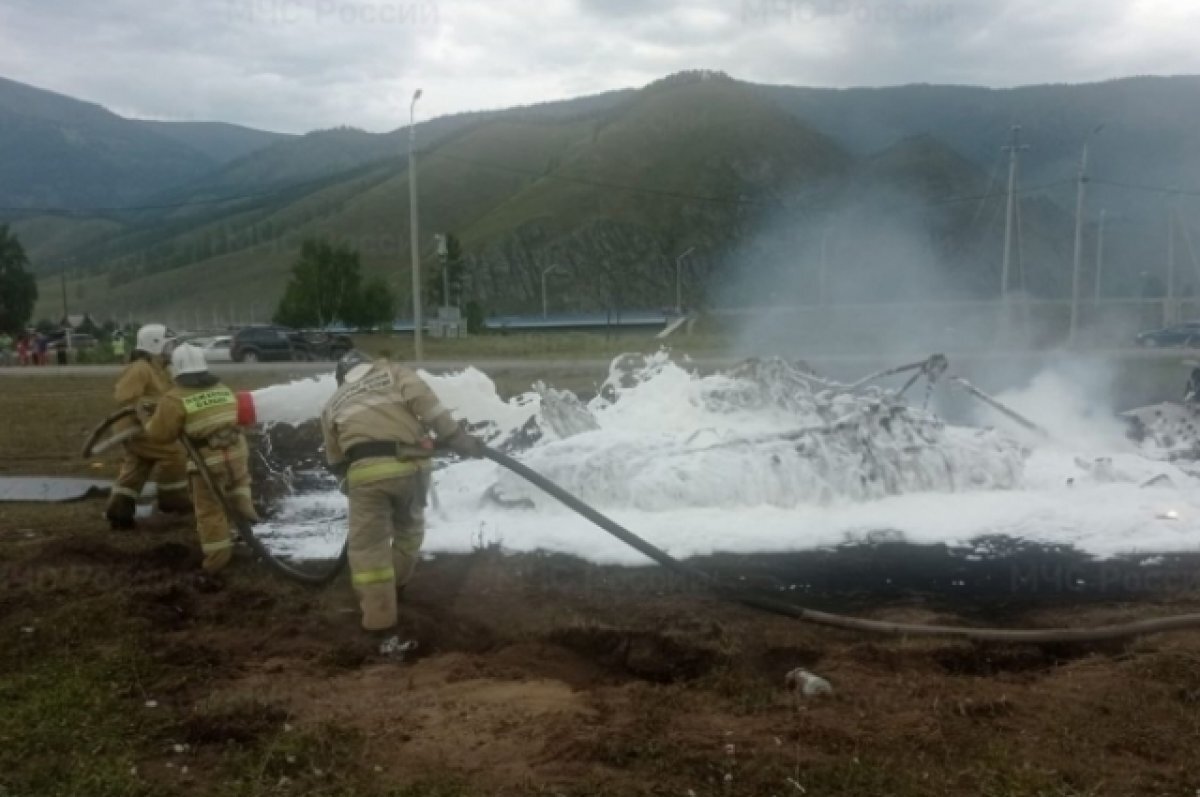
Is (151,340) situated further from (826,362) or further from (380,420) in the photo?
(826,362)

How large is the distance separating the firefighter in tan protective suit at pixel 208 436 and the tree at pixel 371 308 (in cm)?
6038

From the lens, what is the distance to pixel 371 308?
68062mm

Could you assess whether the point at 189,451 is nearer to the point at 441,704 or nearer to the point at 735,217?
the point at 441,704

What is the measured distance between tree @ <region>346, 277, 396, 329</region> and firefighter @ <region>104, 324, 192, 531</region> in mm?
58162

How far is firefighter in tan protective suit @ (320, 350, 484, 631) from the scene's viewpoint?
642 centimetres

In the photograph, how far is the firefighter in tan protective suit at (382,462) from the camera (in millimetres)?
6418

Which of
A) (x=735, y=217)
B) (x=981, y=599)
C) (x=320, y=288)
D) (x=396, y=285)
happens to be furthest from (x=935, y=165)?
(x=981, y=599)

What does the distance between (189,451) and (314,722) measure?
12.3ft

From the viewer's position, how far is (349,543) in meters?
6.48

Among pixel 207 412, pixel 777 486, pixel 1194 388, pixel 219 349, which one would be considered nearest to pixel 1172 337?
pixel 1194 388

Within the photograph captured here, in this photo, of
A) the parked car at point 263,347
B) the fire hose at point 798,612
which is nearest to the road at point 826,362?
the parked car at point 263,347

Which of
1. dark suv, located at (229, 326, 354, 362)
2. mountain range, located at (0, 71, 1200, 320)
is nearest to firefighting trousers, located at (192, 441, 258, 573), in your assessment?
dark suv, located at (229, 326, 354, 362)

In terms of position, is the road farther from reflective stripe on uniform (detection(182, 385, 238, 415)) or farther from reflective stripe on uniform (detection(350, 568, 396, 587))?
reflective stripe on uniform (detection(350, 568, 396, 587))

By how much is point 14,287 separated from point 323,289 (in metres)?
29.5
